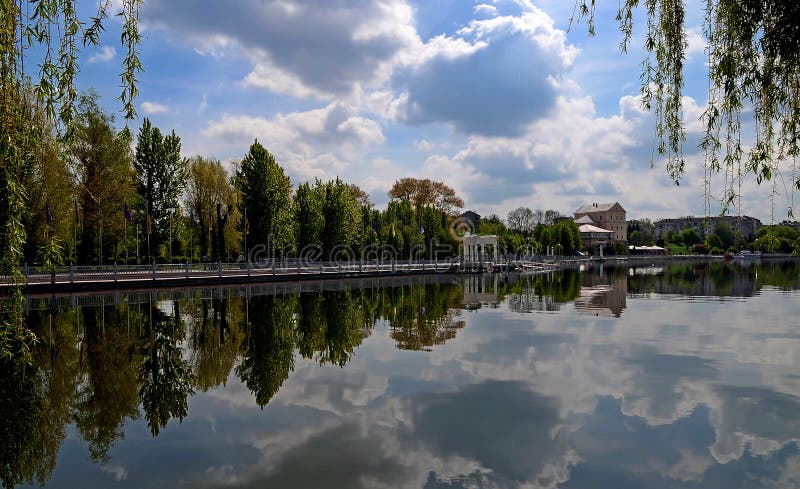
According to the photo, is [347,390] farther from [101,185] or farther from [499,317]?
[101,185]

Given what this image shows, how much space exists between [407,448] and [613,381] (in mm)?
5968

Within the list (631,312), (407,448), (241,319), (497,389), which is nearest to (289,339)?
(241,319)

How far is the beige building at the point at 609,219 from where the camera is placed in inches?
7279

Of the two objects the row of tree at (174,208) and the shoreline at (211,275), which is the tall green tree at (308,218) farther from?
the shoreline at (211,275)

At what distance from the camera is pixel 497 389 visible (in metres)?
11.3

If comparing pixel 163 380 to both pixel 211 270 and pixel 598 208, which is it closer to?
pixel 211 270

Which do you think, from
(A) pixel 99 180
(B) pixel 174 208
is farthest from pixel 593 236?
(A) pixel 99 180

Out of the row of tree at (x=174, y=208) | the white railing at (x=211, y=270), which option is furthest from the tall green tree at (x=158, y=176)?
the white railing at (x=211, y=270)

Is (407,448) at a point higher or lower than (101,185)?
lower

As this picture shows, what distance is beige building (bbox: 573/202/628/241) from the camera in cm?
18488

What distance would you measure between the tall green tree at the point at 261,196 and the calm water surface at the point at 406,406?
3506 cm

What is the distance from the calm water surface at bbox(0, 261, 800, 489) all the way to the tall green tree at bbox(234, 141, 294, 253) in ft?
115

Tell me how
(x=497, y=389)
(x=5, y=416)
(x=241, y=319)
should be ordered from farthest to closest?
(x=241, y=319) < (x=497, y=389) < (x=5, y=416)

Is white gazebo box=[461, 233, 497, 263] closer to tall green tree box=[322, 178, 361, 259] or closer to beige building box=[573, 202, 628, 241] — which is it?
tall green tree box=[322, 178, 361, 259]
